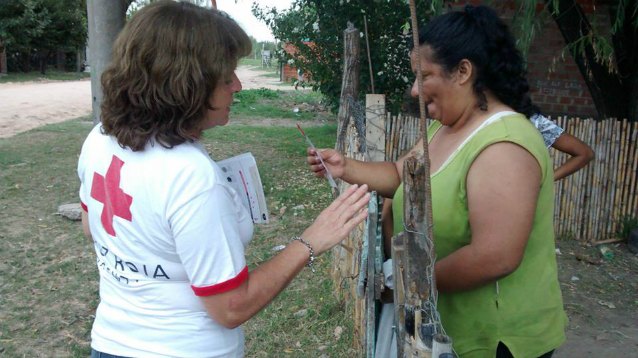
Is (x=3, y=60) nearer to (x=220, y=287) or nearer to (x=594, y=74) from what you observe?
(x=594, y=74)

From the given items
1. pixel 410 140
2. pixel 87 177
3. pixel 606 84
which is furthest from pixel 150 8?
pixel 606 84

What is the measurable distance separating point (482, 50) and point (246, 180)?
2.42 ft

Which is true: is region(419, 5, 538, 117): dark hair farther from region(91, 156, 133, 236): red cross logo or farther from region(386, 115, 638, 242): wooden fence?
region(386, 115, 638, 242): wooden fence

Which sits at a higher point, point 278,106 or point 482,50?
point 482,50

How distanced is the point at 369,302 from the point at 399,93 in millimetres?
6555

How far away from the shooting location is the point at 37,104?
16.8 metres

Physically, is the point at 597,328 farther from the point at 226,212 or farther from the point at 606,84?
the point at 226,212

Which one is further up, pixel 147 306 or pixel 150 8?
pixel 150 8

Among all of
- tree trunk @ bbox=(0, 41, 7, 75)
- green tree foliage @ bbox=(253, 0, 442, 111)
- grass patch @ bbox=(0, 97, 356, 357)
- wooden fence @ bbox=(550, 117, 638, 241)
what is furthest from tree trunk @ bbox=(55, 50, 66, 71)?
wooden fence @ bbox=(550, 117, 638, 241)

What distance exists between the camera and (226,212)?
4.37 ft

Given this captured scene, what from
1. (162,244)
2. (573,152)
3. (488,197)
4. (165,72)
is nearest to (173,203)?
(162,244)

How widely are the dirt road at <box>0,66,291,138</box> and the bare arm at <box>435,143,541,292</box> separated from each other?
11.5 metres

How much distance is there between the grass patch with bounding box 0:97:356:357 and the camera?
376cm

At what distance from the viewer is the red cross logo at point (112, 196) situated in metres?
1.38
